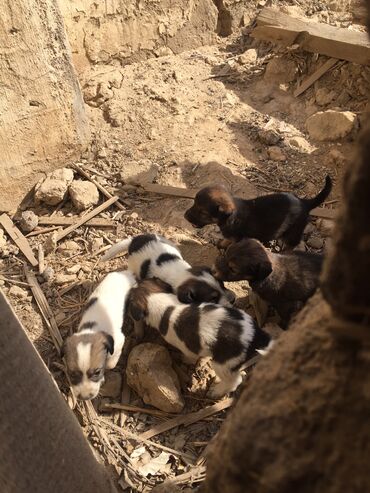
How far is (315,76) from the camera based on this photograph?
736 centimetres

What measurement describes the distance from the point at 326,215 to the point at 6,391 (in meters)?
4.34

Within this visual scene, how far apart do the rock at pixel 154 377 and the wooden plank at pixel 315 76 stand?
4.18 meters

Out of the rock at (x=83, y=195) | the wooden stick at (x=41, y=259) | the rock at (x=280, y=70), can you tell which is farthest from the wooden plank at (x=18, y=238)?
the rock at (x=280, y=70)

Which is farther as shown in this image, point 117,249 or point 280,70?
point 280,70

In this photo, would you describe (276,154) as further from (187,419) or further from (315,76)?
(187,419)

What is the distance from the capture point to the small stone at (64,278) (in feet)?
18.9

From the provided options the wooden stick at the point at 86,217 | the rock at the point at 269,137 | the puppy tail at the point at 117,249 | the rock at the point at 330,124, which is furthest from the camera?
the rock at the point at 269,137

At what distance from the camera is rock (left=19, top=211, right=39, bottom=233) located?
20.6 ft

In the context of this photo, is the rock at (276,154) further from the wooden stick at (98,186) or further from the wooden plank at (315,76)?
the wooden stick at (98,186)

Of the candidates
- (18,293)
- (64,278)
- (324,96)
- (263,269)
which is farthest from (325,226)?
(18,293)

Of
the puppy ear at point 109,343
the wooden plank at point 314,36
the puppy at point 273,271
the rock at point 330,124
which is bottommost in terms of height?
the puppy ear at point 109,343

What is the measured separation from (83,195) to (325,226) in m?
2.69

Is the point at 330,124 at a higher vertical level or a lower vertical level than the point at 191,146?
higher

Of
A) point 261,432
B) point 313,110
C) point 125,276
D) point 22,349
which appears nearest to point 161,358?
point 125,276
